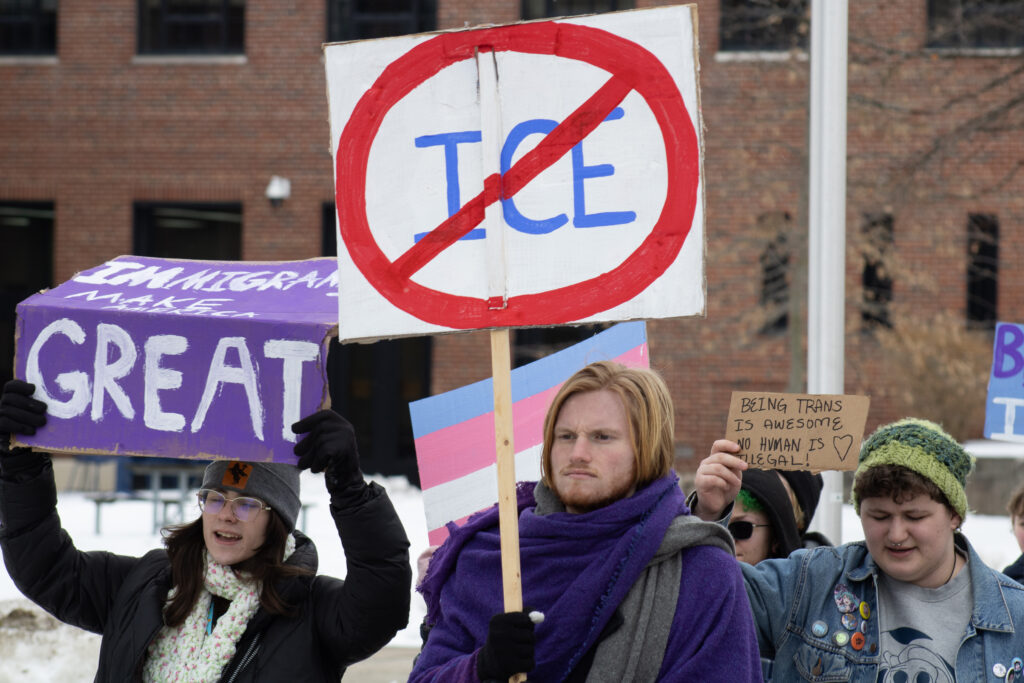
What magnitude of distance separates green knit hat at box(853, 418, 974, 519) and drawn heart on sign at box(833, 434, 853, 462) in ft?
0.14

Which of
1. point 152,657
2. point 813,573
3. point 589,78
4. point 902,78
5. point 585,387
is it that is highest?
point 902,78

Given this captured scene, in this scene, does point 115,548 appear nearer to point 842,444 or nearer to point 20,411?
point 20,411

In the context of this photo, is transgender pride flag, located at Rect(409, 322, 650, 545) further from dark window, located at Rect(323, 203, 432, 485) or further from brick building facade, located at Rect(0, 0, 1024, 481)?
dark window, located at Rect(323, 203, 432, 485)

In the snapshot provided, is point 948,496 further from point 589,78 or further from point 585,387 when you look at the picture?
point 589,78

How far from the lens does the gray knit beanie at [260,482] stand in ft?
9.98

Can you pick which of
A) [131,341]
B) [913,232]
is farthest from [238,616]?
[913,232]

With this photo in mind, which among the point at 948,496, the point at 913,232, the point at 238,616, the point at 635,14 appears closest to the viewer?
the point at 635,14

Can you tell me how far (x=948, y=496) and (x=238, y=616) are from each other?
5.42 feet

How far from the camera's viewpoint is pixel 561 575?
252 centimetres

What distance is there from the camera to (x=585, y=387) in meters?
2.63

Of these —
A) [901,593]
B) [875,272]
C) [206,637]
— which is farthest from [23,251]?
[901,593]

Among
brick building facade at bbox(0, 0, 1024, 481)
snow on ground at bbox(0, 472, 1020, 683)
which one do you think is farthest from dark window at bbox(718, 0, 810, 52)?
snow on ground at bbox(0, 472, 1020, 683)

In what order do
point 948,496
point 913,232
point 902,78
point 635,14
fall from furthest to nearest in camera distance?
point 913,232, point 902,78, point 948,496, point 635,14

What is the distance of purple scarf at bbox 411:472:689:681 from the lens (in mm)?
2445
